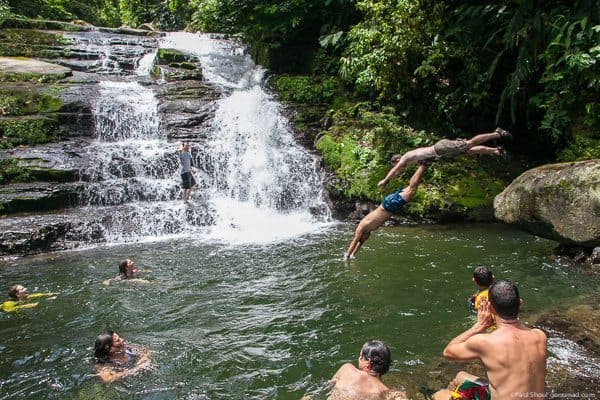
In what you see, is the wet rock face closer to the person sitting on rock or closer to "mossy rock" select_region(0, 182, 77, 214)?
"mossy rock" select_region(0, 182, 77, 214)

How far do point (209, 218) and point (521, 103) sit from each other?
9.63 meters

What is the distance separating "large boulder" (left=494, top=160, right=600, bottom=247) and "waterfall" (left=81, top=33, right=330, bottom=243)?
5.03 m

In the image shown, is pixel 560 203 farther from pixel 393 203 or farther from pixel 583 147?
pixel 393 203

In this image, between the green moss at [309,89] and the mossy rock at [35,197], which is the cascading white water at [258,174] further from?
the mossy rock at [35,197]

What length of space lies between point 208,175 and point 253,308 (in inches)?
311

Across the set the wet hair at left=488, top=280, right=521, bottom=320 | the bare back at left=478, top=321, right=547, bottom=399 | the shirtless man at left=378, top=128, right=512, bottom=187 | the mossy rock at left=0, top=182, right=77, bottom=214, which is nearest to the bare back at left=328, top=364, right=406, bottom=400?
the bare back at left=478, top=321, right=547, bottom=399

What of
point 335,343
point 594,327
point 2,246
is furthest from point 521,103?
point 2,246

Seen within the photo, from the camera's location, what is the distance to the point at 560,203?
26.4 feet

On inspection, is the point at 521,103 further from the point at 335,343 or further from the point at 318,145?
the point at 335,343

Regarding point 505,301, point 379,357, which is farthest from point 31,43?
point 505,301

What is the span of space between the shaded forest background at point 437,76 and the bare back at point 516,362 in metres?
9.24

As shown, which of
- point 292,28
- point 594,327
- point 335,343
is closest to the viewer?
point 594,327

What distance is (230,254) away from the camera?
9.81 metres

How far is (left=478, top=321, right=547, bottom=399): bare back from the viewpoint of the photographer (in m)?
2.91
